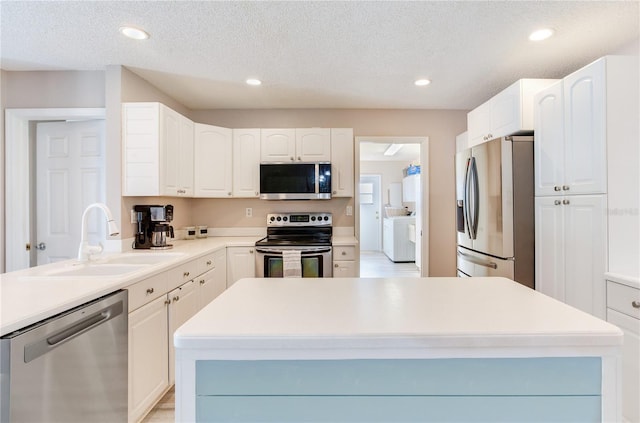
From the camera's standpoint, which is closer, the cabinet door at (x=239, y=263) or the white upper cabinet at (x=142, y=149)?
the white upper cabinet at (x=142, y=149)

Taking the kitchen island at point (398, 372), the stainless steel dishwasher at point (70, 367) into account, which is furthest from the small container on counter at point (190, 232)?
the kitchen island at point (398, 372)

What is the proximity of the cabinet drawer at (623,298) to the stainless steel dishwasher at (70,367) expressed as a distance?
2.63 metres

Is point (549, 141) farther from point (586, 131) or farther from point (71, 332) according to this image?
point (71, 332)

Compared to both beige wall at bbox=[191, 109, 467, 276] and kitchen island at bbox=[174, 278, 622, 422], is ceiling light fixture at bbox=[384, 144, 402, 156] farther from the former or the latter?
kitchen island at bbox=[174, 278, 622, 422]

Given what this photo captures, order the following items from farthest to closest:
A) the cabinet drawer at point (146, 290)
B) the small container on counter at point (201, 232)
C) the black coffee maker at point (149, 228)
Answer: the small container on counter at point (201, 232)
the black coffee maker at point (149, 228)
the cabinet drawer at point (146, 290)

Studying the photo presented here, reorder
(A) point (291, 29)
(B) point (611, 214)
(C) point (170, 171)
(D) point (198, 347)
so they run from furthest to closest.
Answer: (C) point (170, 171) → (A) point (291, 29) → (B) point (611, 214) → (D) point (198, 347)

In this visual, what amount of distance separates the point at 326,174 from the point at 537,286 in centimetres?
210

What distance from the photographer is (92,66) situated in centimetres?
253

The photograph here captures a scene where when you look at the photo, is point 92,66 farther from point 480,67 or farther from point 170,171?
point 480,67

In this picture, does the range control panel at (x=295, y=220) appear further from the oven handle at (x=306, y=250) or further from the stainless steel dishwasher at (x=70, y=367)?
the stainless steel dishwasher at (x=70, y=367)

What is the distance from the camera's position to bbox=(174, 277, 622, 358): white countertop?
2.55 ft

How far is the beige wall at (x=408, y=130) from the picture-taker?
12.2 feet

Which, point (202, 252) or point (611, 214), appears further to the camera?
point (202, 252)

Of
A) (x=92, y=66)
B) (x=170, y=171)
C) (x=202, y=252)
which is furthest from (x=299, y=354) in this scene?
(x=92, y=66)
